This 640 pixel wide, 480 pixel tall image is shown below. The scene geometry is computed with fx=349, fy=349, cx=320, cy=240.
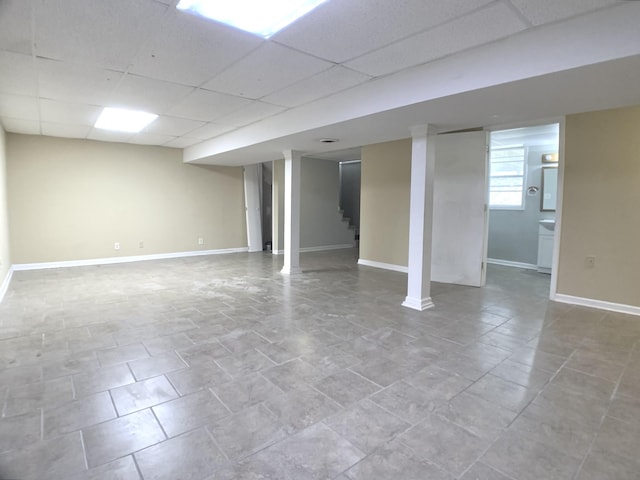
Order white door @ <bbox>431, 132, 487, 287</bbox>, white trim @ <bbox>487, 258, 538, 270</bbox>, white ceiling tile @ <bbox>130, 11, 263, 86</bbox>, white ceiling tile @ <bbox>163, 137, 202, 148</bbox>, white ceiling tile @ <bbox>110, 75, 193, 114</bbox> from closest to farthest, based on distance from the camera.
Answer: white ceiling tile @ <bbox>130, 11, 263, 86</bbox> → white ceiling tile @ <bbox>110, 75, 193, 114</bbox> → white door @ <bbox>431, 132, 487, 287</bbox> → white ceiling tile @ <bbox>163, 137, 202, 148</bbox> → white trim @ <bbox>487, 258, 538, 270</bbox>

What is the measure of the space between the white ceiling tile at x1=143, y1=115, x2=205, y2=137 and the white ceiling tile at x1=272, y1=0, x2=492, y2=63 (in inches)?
113

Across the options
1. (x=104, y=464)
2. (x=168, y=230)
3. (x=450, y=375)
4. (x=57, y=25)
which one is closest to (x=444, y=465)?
(x=450, y=375)

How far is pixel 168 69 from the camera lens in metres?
2.90

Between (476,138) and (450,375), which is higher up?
(476,138)

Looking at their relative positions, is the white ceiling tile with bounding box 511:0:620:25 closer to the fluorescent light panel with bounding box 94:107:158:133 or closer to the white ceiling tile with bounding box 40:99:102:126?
the fluorescent light panel with bounding box 94:107:158:133

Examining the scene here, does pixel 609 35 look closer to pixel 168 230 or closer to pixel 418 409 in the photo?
pixel 418 409

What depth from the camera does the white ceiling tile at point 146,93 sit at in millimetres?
3229

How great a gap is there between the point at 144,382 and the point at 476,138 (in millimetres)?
4827

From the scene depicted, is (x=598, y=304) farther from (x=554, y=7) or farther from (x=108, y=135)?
(x=108, y=135)

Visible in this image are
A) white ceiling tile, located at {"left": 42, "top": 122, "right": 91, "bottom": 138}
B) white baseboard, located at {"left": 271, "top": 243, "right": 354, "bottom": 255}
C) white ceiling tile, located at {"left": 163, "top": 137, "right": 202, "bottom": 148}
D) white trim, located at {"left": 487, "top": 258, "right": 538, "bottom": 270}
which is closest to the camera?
white ceiling tile, located at {"left": 42, "top": 122, "right": 91, "bottom": 138}

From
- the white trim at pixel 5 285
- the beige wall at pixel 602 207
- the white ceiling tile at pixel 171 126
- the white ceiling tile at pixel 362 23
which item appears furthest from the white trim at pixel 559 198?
the white trim at pixel 5 285

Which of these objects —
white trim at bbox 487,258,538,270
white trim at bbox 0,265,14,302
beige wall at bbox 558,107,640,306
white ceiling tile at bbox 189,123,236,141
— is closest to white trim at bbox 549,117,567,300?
beige wall at bbox 558,107,640,306

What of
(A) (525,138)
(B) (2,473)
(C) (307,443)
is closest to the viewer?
(B) (2,473)

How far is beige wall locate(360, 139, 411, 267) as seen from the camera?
5961 mm
